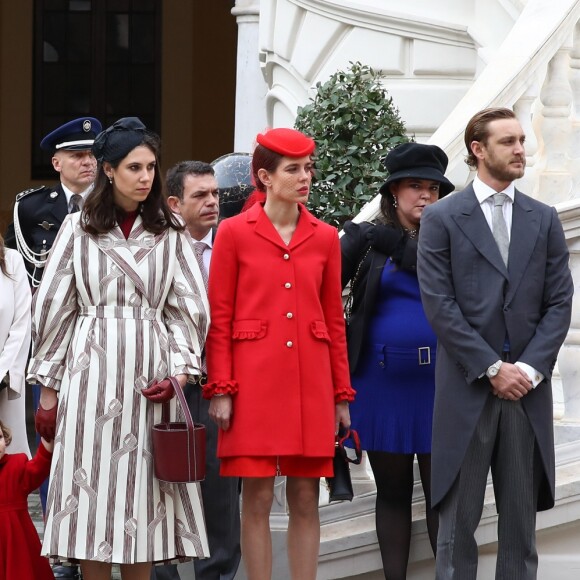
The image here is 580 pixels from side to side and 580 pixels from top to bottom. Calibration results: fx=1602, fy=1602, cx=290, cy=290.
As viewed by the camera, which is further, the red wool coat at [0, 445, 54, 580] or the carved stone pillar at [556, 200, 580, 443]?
the carved stone pillar at [556, 200, 580, 443]

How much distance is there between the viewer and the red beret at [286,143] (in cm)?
522

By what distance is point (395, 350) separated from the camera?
18.2 ft

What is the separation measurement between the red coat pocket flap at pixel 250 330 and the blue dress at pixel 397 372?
53 cm

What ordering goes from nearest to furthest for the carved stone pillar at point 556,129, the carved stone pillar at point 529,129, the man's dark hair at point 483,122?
the man's dark hair at point 483,122 → the carved stone pillar at point 529,129 → the carved stone pillar at point 556,129

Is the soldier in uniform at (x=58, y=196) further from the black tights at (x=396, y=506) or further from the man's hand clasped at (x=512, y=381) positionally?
the man's hand clasped at (x=512, y=381)

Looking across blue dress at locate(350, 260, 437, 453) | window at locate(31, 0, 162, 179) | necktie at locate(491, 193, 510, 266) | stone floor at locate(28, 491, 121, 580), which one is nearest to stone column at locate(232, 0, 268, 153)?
stone floor at locate(28, 491, 121, 580)

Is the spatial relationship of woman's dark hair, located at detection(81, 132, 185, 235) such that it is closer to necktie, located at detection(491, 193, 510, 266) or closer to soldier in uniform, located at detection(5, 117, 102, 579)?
necktie, located at detection(491, 193, 510, 266)

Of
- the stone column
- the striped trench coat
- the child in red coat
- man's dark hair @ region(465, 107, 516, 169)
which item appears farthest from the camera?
the stone column

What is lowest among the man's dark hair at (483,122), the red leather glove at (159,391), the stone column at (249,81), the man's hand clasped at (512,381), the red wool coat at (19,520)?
the red wool coat at (19,520)

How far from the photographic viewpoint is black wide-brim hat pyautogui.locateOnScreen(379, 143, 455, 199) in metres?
5.59

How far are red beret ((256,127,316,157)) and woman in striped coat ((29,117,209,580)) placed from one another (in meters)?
0.38

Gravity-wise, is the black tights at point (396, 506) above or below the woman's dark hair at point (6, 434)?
below

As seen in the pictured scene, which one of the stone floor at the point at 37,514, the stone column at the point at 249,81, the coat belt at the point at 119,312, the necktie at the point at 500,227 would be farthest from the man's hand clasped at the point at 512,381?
the stone column at the point at 249,81

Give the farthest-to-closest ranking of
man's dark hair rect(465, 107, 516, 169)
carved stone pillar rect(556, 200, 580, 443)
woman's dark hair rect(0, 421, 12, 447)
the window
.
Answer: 1. the window
2. carved stone pillar rect(556, 200, 580, 443)
3. woman's dark hair rect(0, 421, 12, 447)
4. man's dark hair rect(465, 107, 516, 169)
